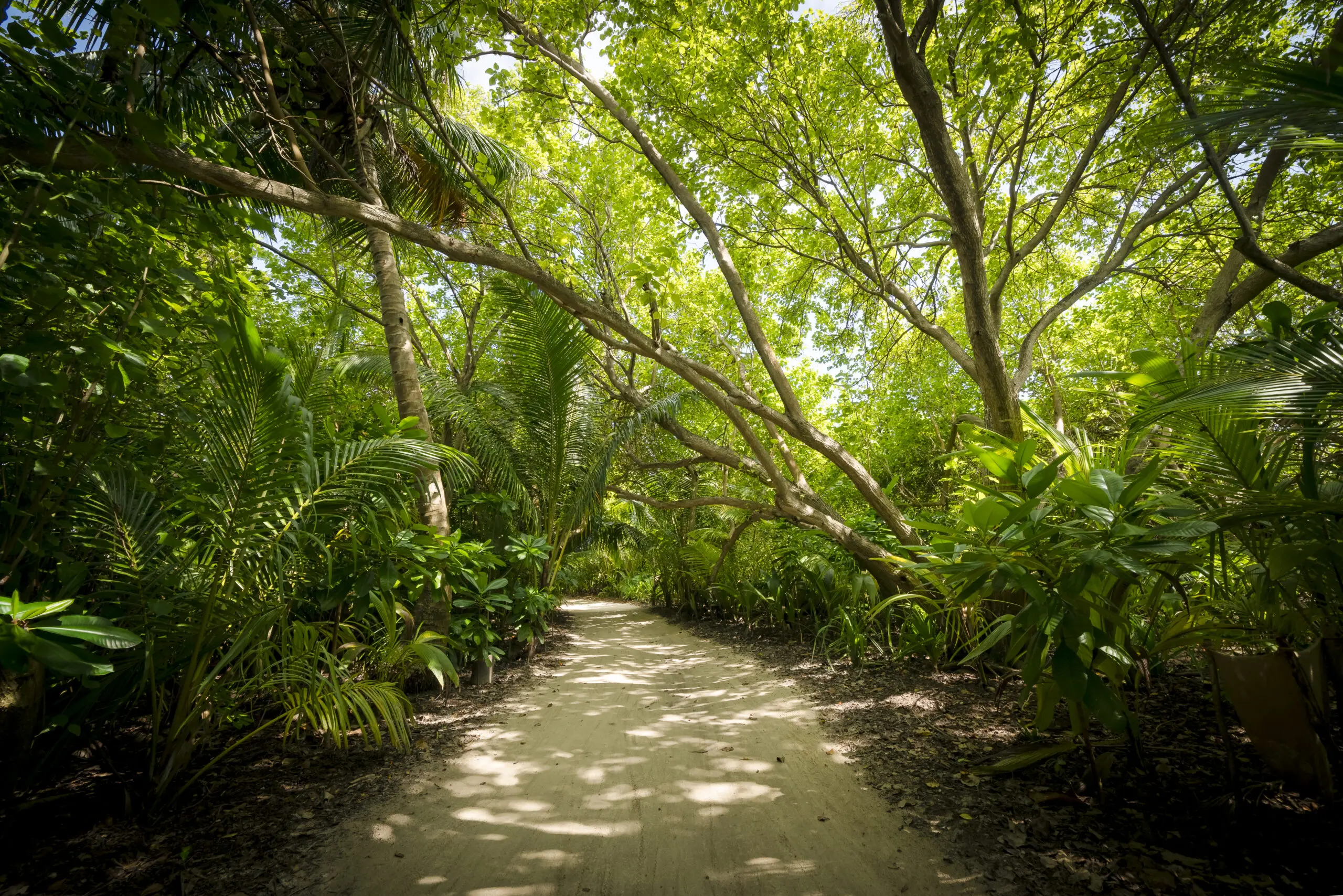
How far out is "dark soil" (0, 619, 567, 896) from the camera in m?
1.81

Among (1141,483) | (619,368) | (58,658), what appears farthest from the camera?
(619,368)

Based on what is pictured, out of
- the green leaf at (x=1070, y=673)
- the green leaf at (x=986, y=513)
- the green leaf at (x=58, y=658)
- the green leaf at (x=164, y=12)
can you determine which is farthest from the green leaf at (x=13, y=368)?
the green leaf at (x=1070, y=673)

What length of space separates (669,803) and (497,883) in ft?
2.67

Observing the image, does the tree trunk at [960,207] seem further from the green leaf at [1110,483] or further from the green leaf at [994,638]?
the green leaf at [1110,483]

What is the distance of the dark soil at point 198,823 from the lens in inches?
71.2

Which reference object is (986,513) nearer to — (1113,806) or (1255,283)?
(1113,806)

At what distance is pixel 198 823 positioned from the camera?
2.14m

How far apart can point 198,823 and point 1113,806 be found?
3.54 metres

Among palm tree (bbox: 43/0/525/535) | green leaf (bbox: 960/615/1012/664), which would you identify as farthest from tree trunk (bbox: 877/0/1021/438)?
palm tree (bbox: 43/0/525/535)

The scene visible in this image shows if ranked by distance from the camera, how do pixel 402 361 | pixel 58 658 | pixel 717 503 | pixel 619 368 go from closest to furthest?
pixel 58 658, pixel 402 361, pixel 717 503, pixel 619 368

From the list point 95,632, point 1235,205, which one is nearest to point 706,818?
point 95,632

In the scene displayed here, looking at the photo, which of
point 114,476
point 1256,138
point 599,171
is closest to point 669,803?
point 114,476

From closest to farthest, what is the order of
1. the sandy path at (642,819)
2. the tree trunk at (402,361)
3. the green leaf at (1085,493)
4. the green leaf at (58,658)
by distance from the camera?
1. the green leaf at (58,658)
2. the green leaf at (1085,493)
3. the sandy path at (642,819)
4. the tree trunk at (402,361)

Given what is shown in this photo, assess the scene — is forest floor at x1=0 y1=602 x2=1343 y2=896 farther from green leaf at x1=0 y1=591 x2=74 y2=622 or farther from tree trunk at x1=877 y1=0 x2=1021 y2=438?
tree trunk at x1=877 y1=0 x2=1021 y2=438
